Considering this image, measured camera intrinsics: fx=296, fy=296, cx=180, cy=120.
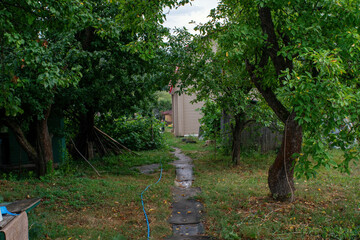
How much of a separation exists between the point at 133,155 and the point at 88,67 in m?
5.32

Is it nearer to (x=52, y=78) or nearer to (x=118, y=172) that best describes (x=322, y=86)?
(x=52, y=78)

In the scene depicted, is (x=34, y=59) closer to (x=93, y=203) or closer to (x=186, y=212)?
(x=93, y=203)

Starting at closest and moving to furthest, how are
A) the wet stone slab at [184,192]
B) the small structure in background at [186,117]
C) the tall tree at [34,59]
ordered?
the tall tree at [34,59]
the wet stone slab at [184,192]
the small structure in background at [186,117]

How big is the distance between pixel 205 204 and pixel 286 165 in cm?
179

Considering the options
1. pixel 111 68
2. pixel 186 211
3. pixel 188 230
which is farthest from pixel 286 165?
pixel 111 68

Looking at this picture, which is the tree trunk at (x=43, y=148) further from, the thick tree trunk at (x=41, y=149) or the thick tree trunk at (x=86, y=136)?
the thick tree trunk at (x=86, y=136)

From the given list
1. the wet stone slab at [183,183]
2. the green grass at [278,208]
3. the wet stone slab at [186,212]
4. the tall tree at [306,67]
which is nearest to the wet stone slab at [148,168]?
the wet stone slab at [183,183]

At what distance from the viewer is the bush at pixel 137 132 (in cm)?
1444

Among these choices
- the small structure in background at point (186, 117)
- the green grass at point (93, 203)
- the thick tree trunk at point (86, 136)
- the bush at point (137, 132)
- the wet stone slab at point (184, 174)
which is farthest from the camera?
the small structure in background at point (186, 117)

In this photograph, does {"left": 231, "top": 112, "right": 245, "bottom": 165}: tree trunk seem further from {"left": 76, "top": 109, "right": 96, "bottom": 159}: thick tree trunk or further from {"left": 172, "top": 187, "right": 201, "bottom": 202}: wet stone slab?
{"left": 76, "top": 109, "right": 96, "bottom": 159}: thick tree trunk

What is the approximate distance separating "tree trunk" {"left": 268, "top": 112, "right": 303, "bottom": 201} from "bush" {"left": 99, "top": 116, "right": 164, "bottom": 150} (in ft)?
30.9

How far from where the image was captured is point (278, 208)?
546 centimetres

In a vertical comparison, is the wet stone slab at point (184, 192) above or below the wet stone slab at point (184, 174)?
below

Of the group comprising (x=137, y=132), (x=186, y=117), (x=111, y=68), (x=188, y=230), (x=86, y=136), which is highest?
(x=111, y=68)
